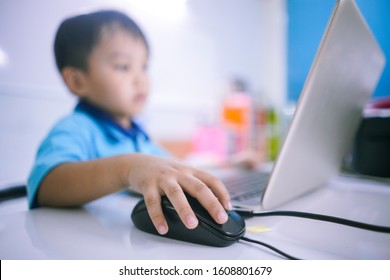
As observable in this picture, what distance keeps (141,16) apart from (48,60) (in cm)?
42

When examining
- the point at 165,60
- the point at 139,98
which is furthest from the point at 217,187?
the point at 165,60

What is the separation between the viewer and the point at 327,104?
34 cm

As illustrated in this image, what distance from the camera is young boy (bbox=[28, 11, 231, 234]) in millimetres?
294

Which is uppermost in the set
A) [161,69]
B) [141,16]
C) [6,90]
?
[141,16]

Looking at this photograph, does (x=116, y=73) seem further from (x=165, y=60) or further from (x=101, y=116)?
(x=165, y=60)

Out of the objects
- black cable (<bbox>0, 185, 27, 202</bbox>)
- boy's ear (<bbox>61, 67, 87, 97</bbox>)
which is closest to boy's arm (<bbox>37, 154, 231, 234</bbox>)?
black cable (<bbox>0, 185, 27, 202</bbox>)

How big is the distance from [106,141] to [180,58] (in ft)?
2.35

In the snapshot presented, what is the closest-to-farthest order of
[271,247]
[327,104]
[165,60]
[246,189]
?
[271,247], [327,104], [246,189], [165,60]

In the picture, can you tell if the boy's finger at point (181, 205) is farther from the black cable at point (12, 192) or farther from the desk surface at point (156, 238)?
the black cable at point (12, 192)

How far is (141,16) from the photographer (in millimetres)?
960

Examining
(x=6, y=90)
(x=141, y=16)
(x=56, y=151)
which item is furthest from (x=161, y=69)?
(x=56, y=151)

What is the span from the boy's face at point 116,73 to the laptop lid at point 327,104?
1.59 ft

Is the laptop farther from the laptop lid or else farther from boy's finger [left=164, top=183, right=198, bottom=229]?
boy's finger [left=164, top=183, right=198, bottom=229]
